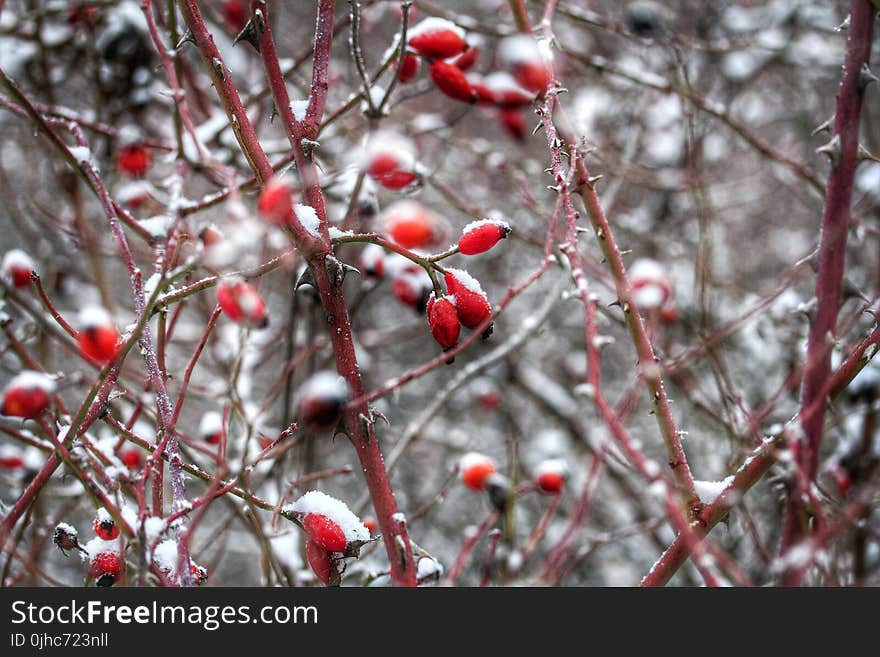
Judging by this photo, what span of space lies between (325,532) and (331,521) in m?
0.02

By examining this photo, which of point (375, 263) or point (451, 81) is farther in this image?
point (375, 263)

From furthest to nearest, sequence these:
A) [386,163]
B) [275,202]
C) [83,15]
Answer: [83,15] < [386,163] < [275,202]

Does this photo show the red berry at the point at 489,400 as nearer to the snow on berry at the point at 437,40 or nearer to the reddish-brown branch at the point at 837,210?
the snow on berry at the point at 437,40

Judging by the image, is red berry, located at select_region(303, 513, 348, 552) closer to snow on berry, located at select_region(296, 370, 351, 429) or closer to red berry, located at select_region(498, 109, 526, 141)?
snow on berry, located at select_region(296, 370, 351, 429)

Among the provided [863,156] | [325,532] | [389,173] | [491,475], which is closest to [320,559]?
[325,532]

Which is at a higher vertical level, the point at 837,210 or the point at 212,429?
the point at 212,429

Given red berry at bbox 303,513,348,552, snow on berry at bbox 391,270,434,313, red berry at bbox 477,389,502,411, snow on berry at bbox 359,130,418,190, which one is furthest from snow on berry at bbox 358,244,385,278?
red berry at bbox 477,389,502,411

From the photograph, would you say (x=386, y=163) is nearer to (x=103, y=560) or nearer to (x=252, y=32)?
(x=252, y=32)

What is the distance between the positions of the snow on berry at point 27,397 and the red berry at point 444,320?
1.53 ft

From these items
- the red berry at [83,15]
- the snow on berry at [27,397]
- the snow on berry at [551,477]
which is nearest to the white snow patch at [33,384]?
the snow on berry at [27,397]

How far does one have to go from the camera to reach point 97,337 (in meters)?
0.91

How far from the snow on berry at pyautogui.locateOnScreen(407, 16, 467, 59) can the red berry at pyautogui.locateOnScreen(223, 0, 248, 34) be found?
3.55 ft

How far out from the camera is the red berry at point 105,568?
1.07 meters
